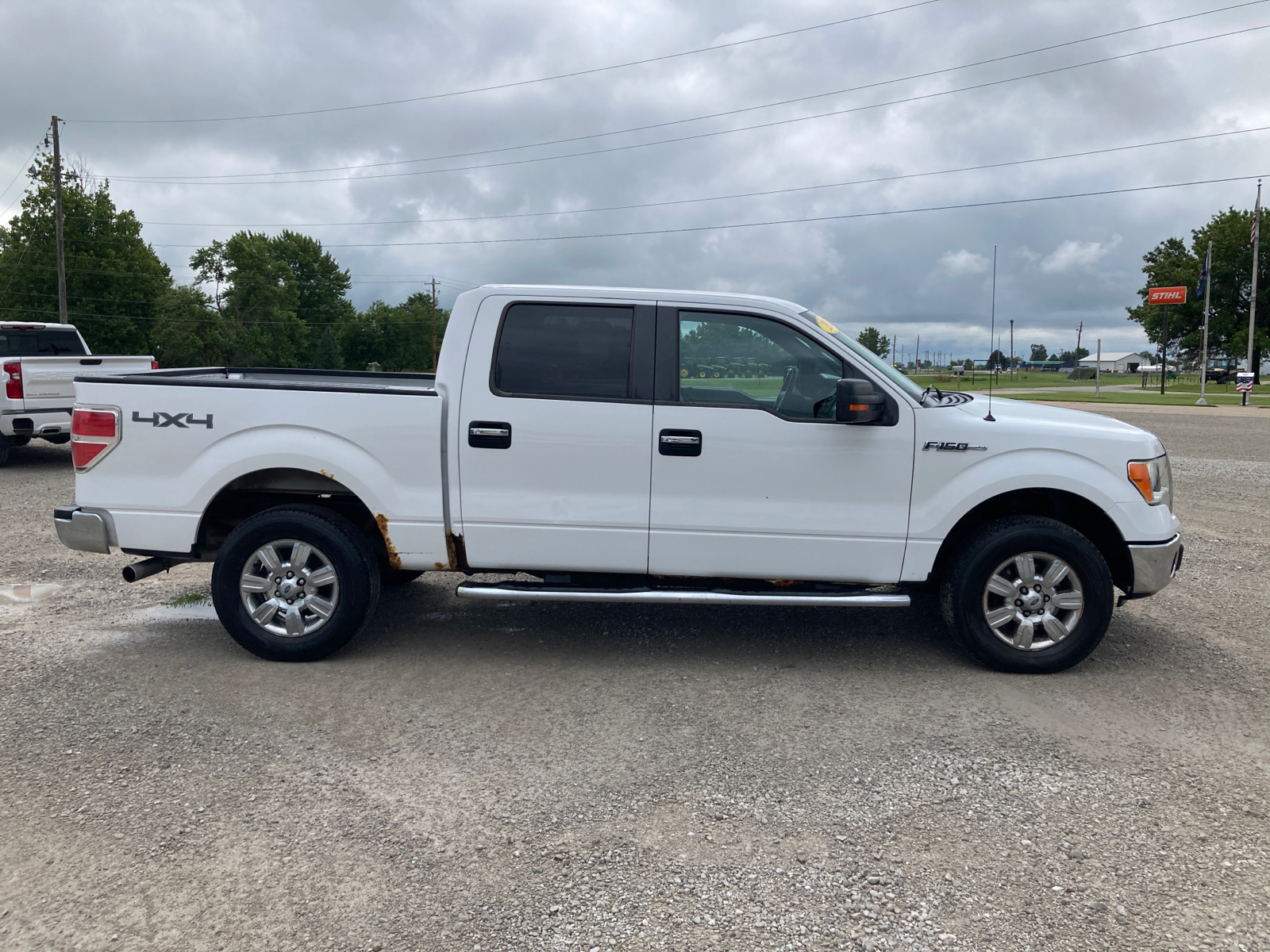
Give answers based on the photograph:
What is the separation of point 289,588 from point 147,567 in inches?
35.0

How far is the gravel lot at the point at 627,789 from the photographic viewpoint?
2.78 metres

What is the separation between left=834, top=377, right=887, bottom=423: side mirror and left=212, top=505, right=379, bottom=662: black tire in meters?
2.62

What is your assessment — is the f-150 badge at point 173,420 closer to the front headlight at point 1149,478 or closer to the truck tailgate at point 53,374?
the front headlight at point 1149,478

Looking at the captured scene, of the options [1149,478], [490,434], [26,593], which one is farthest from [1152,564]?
[26,593]

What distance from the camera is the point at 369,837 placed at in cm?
322

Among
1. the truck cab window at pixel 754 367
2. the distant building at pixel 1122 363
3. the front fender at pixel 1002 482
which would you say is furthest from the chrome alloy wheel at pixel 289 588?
the distant building at pixel 1122 363

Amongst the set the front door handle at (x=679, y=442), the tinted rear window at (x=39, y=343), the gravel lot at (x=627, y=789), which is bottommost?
the gravel lot at (x=627, y=789)

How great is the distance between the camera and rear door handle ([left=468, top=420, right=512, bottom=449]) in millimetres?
4812

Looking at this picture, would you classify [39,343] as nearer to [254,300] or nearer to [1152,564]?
[1152,564]

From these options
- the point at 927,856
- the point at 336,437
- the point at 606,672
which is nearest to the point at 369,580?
the point at 336,437

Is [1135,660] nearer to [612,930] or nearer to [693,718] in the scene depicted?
[693,718]

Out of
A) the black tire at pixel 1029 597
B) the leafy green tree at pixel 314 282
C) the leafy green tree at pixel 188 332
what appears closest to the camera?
the black tire at pixel 1029 597

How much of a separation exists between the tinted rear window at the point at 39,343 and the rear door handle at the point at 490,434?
12276 millimetres

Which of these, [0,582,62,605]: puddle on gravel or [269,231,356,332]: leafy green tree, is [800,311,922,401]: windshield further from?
[269,231,356,332]: leafy green tree
